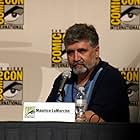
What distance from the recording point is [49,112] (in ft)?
2.97

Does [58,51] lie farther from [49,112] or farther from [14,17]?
[49,112]

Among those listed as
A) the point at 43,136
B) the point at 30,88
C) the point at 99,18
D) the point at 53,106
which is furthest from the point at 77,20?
the point at 43,136

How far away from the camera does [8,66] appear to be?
2.36 meters

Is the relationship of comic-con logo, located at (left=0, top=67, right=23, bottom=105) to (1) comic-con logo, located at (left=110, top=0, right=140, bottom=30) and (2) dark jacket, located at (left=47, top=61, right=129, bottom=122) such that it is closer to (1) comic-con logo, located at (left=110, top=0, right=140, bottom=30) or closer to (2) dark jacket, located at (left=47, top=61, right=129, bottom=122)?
(1) comic-con logo, located at (left=110, top=0, right=140, bottom=30)

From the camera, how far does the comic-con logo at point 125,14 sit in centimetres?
232

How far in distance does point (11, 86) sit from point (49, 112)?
149 cm

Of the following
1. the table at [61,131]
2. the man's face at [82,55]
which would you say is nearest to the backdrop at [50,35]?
the man's face at [82,55]

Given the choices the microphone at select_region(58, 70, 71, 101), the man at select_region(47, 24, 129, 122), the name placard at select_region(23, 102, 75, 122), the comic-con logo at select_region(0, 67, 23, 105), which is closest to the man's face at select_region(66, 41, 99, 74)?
the man at select_region(47, 24, 129, 122)

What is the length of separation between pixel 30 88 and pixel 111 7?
27.1 inches

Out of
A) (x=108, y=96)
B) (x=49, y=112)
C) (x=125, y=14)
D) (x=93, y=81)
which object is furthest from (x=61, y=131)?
(x=125, y=14)

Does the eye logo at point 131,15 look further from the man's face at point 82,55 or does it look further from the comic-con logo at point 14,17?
the man's face at point 82,55

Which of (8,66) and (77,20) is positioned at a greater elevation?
(77,20)

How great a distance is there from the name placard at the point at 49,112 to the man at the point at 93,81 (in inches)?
12.8

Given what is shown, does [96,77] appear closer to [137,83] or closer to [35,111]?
[35,111]
